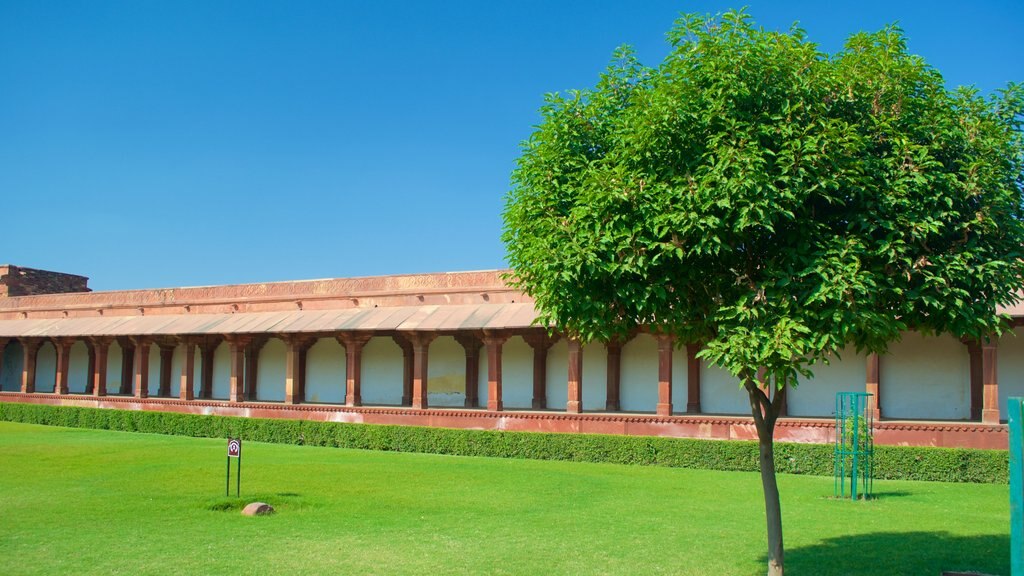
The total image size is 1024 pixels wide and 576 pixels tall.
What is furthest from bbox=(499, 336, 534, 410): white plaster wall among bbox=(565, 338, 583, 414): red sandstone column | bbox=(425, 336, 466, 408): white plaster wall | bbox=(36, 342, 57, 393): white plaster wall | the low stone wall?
bbox=(36, 342, 57, 393): white plaster wall

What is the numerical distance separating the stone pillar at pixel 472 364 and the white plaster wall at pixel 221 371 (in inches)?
425

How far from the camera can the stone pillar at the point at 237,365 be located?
95.8ft

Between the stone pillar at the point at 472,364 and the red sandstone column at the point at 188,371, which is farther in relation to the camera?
the red sandstone column at the point at 188,371

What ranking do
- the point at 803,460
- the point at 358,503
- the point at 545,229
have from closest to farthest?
the point at 545,229, the point at 358,503, the point at 803,460

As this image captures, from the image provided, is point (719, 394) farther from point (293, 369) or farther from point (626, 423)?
point (293, 369)

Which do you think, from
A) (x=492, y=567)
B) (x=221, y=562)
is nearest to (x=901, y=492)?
(x=492, y=567)

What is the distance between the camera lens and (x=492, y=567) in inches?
361

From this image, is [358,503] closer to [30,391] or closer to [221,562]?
[221,562]

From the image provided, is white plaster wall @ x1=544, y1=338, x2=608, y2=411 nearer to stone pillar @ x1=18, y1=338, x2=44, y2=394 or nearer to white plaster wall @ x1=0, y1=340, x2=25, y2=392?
stone pillar @ x1=18, y1=338, x2=44, y2=394

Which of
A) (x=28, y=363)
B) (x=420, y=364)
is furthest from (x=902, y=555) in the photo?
(x=28, y=363)

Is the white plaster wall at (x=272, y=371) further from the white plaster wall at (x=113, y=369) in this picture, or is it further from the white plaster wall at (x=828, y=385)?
the white plaster wall at (x=828, y=385)

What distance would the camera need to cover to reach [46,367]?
39781mm

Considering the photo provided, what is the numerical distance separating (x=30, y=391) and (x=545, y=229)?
111ft

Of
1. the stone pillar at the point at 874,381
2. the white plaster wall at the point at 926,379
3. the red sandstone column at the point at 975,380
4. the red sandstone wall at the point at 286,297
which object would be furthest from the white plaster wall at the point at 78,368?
the red sandstone column at the point at 975,380
